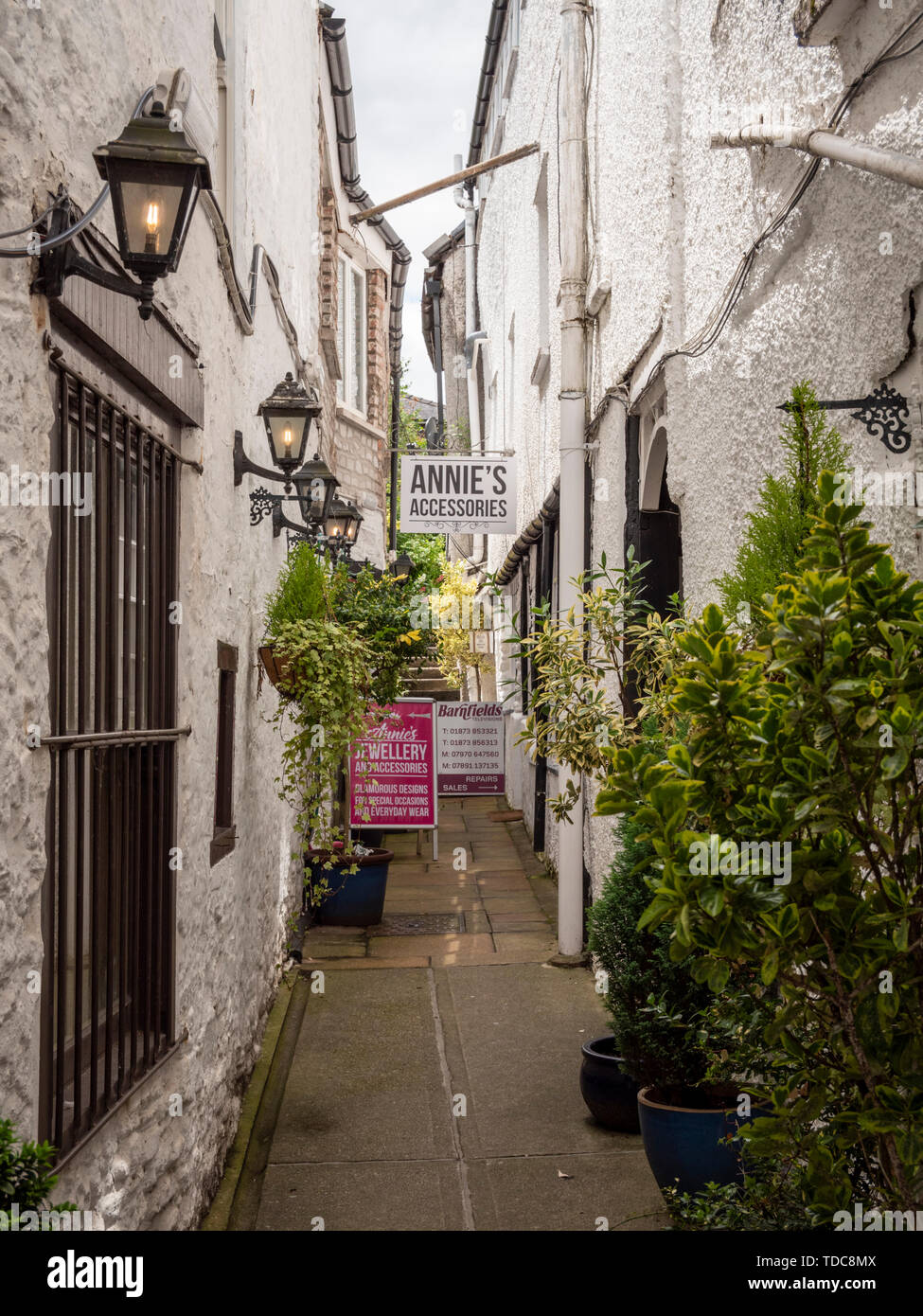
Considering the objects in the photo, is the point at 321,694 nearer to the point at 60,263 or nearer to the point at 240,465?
the point at 240,465

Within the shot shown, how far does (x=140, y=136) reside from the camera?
8.71 feet

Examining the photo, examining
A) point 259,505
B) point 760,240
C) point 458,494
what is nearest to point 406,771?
point 458,494

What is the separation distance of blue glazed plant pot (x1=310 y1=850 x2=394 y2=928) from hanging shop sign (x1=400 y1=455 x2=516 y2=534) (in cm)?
258

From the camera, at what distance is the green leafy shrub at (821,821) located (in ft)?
6.36

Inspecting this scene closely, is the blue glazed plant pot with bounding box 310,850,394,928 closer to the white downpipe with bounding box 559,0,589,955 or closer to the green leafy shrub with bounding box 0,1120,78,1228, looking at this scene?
the white downpipe with bounding box 559,0,589,955

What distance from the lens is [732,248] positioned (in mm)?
A: 4227

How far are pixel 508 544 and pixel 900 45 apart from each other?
1230 cm

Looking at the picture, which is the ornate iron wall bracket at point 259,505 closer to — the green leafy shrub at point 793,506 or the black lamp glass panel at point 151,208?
the black lamp glass panel at point 151,208

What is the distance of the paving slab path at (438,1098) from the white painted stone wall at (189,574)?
0.30 metres

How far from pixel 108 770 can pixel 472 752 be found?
8409 mm

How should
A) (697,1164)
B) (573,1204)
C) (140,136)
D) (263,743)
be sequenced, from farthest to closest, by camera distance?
(263,743) → (573,1204) → (697,1164) → (140,136)

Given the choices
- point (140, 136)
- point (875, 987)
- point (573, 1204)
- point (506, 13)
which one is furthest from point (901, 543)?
point (506, 13)
